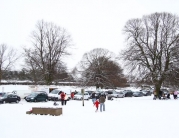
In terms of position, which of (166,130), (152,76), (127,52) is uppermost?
(127,52)

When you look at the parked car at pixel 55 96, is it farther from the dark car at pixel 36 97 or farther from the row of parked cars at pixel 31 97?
the dark car at pixel 36 97

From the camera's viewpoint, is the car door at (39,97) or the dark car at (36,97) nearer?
the dark car at (36,97)

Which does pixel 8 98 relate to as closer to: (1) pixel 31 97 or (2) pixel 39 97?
(1) pixel 31 97

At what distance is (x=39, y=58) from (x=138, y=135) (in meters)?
46.2

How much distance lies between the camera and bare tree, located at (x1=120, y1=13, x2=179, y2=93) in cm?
4172

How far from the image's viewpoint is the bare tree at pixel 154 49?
137 ft

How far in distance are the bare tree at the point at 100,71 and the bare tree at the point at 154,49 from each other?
106ft

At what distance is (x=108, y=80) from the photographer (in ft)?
249

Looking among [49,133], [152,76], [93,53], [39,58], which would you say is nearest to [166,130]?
[49,133]

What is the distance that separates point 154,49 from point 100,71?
3507 cm

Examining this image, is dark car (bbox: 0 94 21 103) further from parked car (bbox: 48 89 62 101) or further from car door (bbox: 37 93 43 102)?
parked car (bbox: 48 89 62 101)

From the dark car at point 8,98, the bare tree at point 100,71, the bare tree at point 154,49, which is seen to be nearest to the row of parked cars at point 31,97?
the dark car at point 8,98

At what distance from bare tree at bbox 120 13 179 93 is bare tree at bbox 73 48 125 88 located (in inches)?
1277

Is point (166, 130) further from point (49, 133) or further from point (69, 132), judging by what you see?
point (49, 133)
